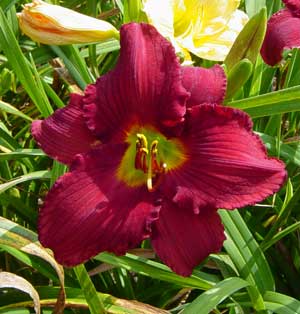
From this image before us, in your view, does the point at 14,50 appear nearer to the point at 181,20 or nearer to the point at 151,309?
the point at 181,20

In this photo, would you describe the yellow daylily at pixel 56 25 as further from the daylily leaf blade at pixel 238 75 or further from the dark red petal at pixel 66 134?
the daylily leaf blade at pixel 238 75

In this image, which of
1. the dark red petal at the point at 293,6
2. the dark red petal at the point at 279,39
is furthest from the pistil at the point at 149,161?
the dark red petal at the point at 293,6

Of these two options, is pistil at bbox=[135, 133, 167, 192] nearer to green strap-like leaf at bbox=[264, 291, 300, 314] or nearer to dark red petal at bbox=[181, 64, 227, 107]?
dark red petal at bbox=[181, 64, 227, 107]

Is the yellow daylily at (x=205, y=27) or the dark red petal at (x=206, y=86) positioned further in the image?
the yellow daylily at (x=205, y=27)

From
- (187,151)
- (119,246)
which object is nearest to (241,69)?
(187,151)

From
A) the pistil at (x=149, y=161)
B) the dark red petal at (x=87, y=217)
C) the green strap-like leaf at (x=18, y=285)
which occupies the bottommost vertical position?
the green strap-like leaf at (x=18, y=285)

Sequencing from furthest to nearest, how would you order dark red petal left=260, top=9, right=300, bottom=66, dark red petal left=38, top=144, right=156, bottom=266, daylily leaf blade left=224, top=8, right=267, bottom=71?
dark red petal left=260, top=9, right=300, bottom=66 < daylily leaf blade left=224, top=8, right=267, bottom=71 < dark red petal left=38, top=144, right=156, bottom=266

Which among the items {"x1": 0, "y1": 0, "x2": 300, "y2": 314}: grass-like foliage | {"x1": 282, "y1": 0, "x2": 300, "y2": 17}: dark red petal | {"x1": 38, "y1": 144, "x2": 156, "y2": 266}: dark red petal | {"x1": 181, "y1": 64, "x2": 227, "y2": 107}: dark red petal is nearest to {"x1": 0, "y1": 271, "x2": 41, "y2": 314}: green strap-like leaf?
{"x1": 0, "y1": 0, "x2": 300, "y2": 314}: grass-like foliage
